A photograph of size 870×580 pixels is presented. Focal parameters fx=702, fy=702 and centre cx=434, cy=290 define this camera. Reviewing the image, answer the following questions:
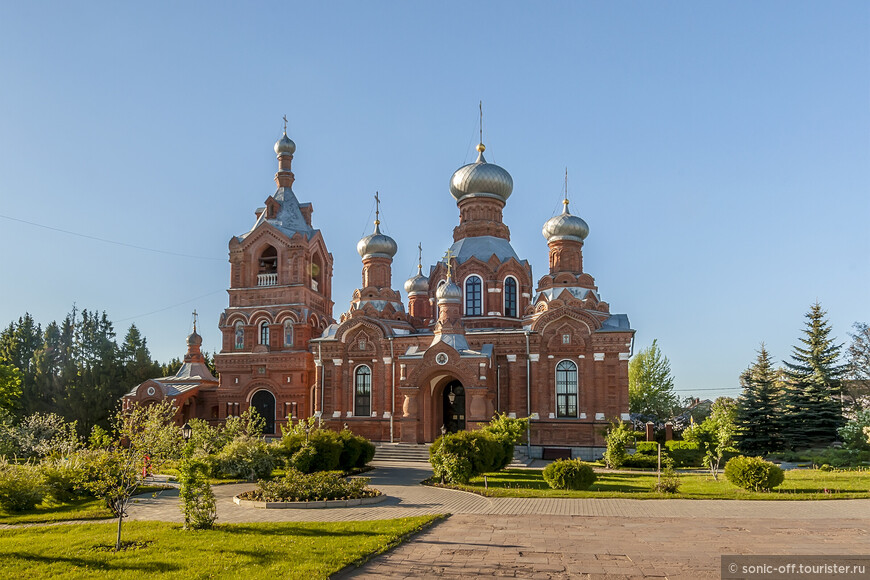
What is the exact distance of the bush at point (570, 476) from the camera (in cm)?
1761

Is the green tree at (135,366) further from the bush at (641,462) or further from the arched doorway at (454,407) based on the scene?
the bush at (641,462)

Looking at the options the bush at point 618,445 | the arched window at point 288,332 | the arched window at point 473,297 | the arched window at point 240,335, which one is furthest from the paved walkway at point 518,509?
the arched window at point 240,335

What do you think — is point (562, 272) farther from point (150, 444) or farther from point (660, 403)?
point (150, 444)

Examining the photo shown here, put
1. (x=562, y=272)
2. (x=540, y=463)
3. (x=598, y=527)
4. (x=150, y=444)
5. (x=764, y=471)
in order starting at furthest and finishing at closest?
(x=562, y=272), (x=540, y=463), (x=764, y=471), (x=150, y=444), (x=598, y=527)

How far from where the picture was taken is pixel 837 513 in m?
13.8

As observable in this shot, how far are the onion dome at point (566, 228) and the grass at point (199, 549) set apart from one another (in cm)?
2405

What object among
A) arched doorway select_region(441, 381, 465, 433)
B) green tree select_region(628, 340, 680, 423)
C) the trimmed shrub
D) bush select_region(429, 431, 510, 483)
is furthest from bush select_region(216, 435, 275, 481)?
green tree select_region(628, 340, 680, 423)

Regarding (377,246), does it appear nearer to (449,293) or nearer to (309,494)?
(449,293)

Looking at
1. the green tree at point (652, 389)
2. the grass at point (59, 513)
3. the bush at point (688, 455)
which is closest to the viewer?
the grass at point (59, 513)

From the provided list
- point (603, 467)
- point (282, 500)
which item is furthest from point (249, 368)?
point (282, 500)

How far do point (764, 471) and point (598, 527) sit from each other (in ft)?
22.2

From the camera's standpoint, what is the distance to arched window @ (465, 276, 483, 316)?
32938mm

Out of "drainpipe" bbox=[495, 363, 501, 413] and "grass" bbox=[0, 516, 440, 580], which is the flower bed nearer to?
"grass" bbox=[0, 516, 440, 580]

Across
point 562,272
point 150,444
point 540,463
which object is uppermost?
point 562,272
